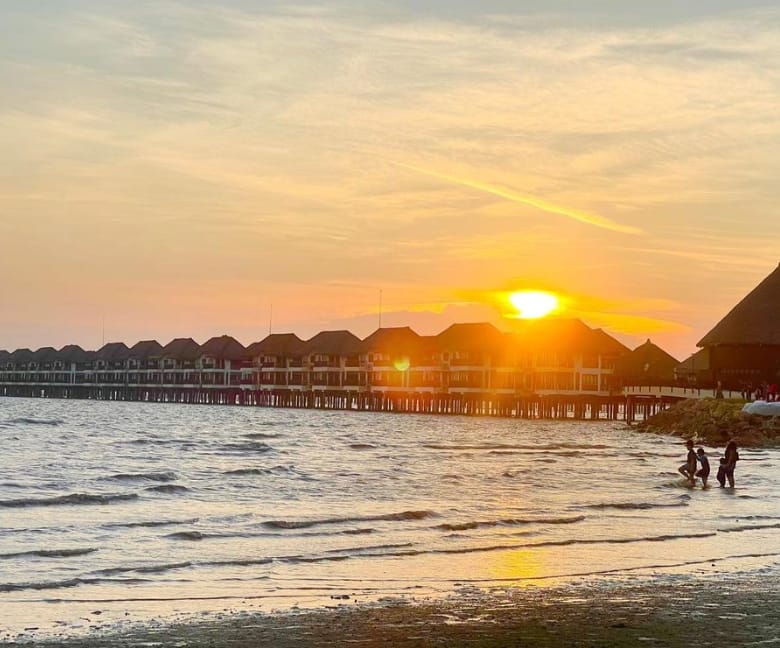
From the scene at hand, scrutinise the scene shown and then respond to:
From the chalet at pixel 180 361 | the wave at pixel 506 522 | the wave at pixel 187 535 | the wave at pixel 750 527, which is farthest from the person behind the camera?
the chalet at pixel 180 361

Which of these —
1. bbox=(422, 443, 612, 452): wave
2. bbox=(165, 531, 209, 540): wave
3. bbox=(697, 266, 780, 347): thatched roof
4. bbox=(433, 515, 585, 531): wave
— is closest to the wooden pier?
bbox=(697, 266, 780, 347): thatched roof

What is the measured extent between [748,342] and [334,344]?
65855 mm

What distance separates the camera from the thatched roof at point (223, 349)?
493ft

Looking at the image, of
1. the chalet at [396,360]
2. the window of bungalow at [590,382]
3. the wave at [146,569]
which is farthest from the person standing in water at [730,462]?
the chalet at [396,360]

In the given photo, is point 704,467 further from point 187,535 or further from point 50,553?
point 50,553

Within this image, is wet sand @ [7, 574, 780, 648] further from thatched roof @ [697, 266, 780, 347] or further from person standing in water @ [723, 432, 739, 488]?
thatched roof @ [697, 266, 780, 347]

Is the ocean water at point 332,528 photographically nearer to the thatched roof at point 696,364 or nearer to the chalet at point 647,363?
the thatched roof at point 696,364

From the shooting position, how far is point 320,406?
131125mm

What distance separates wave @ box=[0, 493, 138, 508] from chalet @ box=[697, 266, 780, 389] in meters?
50.2

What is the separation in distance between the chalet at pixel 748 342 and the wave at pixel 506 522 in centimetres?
4897

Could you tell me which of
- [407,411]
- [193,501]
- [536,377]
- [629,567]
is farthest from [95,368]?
[629,567]

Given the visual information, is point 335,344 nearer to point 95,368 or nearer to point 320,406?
point 320,406

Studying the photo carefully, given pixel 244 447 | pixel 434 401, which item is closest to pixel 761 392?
pixel 244 447

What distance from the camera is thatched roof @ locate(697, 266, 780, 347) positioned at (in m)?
71.0
